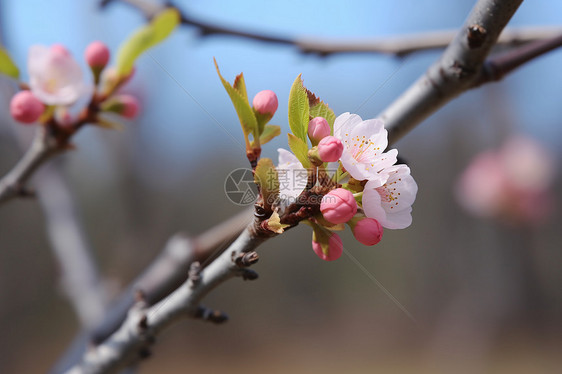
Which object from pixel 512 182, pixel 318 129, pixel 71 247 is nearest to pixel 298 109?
pixel 318 129

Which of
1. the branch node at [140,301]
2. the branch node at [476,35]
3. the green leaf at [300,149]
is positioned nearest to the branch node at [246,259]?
the green leaf at [300,149]

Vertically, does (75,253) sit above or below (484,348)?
above

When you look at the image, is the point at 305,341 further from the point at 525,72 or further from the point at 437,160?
the point at 525,72

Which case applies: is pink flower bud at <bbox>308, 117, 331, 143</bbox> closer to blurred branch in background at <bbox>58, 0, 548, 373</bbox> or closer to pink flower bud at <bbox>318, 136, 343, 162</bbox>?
pink flower bud at <bbox>318, 136, 343, 162</bbox>

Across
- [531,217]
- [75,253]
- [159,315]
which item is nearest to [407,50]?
[159,315]

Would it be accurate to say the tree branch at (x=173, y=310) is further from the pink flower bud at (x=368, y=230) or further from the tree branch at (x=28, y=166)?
the tree branch at (x=28, y=166)

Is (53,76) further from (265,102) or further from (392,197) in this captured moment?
(392,197)

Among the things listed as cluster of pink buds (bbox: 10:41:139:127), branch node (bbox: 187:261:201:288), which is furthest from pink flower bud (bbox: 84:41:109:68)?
branch node (bbox: 187:261:201:288)
